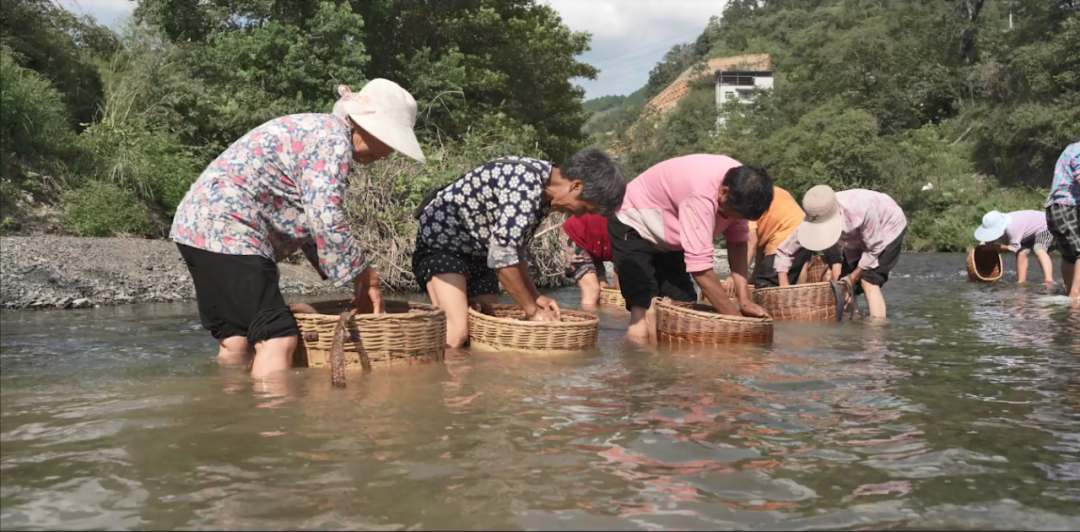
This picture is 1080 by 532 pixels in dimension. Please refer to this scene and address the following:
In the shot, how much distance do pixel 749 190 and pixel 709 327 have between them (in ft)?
3.45

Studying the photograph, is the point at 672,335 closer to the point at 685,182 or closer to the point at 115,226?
the point at 685,182

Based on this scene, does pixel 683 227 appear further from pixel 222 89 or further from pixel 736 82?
pixel 736 82

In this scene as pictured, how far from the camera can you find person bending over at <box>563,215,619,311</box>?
25.5 feet

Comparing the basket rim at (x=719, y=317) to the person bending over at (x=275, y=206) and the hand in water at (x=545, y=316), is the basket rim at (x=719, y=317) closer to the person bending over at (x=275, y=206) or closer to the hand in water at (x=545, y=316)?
the hand in water at (x=545, y=316)

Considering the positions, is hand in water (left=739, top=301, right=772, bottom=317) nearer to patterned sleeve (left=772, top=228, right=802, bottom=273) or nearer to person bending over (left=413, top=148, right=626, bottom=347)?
person bending over (left=413, top=148, right=626, bottom=347)

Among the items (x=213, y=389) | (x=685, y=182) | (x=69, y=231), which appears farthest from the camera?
(x=69, y=231)

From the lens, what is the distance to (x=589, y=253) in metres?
8.16

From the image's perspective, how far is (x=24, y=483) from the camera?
9.20 ft

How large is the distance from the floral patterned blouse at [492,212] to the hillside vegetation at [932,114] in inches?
1066

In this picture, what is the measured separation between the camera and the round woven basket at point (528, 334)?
212 inches

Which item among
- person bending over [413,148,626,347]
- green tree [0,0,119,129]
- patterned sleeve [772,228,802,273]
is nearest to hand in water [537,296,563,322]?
person bending over [413,148,626,347]

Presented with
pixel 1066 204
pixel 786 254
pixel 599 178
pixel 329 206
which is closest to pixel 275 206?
pixel 329 206

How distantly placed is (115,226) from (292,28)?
6911 mm

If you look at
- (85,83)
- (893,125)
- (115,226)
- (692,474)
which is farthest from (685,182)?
(893,125)
